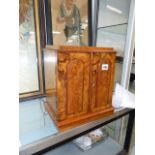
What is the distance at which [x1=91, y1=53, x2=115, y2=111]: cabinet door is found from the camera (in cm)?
79

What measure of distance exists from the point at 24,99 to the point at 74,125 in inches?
17.2

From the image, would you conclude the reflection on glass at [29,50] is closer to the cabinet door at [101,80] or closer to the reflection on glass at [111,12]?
the cabinet door at [101,80]

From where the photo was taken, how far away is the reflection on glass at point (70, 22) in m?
1.08

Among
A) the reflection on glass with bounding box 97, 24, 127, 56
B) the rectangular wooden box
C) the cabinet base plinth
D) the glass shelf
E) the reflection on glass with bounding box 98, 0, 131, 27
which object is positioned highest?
the reflection on glass with bounding box 98, 0, 131, 27

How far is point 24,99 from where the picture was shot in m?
1.01

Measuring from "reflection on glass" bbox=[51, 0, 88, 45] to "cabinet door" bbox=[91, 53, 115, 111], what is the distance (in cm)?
44

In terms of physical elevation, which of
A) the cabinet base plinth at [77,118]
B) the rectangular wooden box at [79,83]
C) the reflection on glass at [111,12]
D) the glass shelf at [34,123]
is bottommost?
the glass shelf at [34,123]

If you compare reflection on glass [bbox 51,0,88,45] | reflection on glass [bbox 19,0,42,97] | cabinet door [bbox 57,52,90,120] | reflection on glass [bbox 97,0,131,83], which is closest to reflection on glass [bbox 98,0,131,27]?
reflection on glass [bbox 97,0,131,83]

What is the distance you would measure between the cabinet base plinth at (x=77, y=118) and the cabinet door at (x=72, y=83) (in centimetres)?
2

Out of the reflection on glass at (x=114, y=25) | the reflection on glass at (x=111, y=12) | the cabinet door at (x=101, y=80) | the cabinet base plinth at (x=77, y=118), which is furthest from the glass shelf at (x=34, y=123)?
the reflection on glass at (x=111, y=12)

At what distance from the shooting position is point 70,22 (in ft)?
3.80

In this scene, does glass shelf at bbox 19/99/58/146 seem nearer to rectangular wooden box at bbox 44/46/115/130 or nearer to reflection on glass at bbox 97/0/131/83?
Answer: rectangular wooden box at bbox 44/46/115/130
